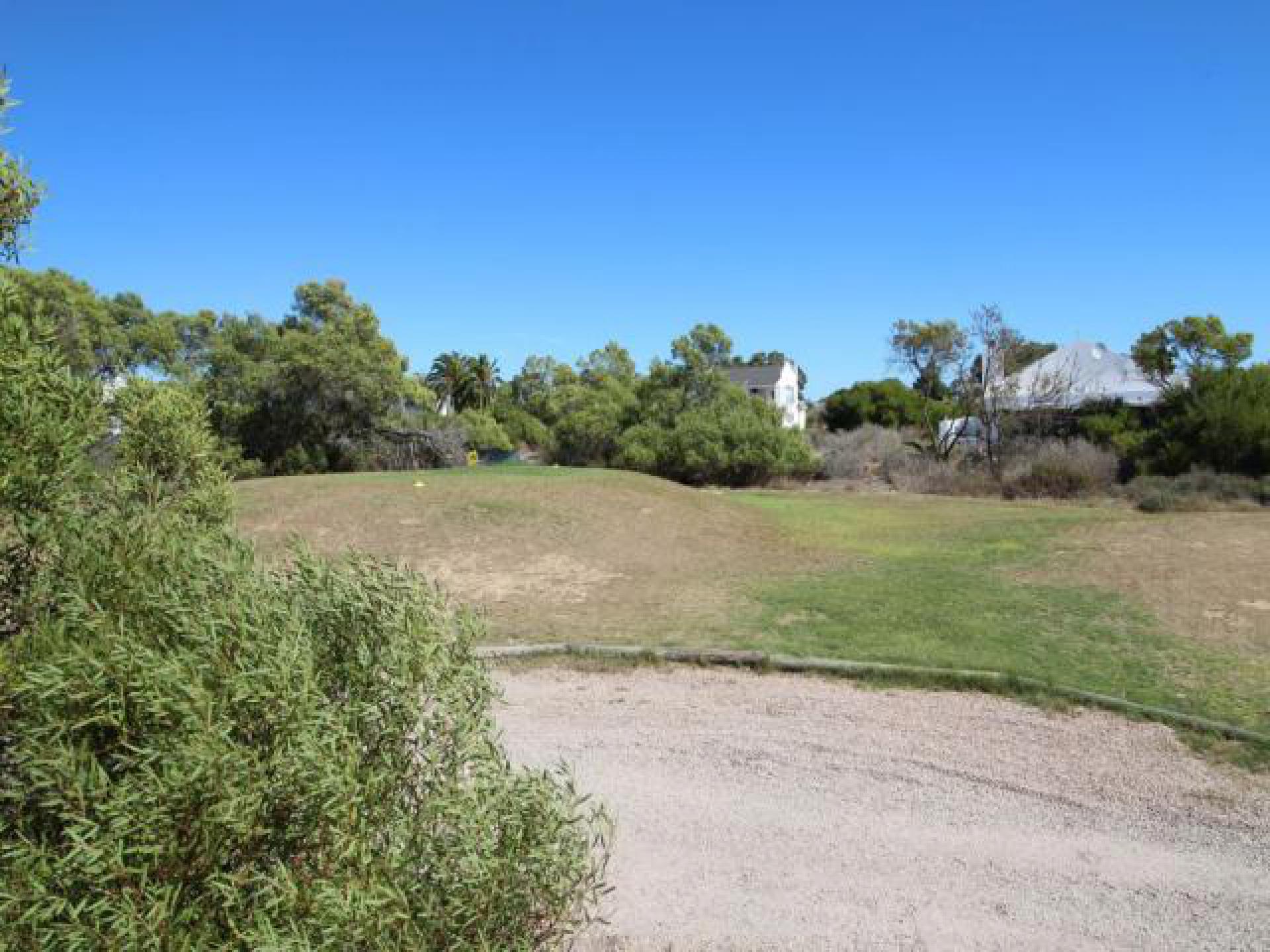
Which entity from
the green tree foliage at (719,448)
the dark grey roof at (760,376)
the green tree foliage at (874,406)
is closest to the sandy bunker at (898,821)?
the green tree foliage at (719,448)

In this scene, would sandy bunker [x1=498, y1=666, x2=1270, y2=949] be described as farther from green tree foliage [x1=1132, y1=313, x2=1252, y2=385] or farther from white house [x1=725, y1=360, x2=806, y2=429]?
white house [x1=725, y1=360, x2=806, y2=429]

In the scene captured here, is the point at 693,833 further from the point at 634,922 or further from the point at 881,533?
the point at 881,533

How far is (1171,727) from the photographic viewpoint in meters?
6.51

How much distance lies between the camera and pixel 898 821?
516 cm

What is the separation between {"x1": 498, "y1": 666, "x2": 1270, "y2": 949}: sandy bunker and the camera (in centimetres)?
414

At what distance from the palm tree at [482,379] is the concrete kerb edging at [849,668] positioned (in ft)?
197

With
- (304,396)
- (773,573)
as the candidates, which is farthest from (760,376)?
(773,573)

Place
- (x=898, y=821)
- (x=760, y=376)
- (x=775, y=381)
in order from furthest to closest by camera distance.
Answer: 1. (x=760, y=376)
2. (x=775, y=381)
3. (x=898, y=821)

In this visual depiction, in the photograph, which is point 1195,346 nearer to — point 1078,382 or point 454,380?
point 1078,382

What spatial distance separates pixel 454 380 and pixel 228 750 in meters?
68.2

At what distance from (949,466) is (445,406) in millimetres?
36550

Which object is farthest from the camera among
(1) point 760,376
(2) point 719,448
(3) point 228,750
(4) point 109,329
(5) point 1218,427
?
(1) point 760,376

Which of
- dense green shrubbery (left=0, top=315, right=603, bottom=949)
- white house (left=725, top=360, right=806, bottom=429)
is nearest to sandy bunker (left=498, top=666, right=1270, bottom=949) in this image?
dense green shrubbery (left=0, top=315, right=603, bottom=949)

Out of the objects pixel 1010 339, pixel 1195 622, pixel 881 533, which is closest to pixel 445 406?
pixel 1010 339
